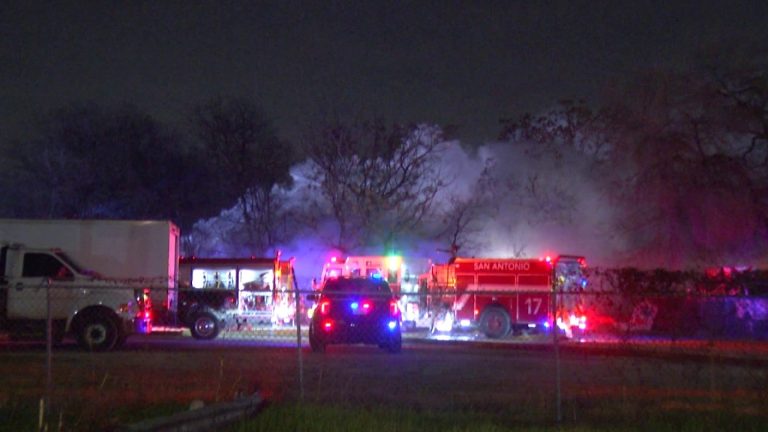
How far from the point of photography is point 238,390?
1276cm

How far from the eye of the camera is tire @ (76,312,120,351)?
20.5 metres

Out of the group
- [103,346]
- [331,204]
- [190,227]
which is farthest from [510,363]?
[190,227]

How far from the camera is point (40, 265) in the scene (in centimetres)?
2111

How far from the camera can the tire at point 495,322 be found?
26.5 m

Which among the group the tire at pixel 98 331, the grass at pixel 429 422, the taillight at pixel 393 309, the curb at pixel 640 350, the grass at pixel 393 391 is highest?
the taillight at pixel 393 309

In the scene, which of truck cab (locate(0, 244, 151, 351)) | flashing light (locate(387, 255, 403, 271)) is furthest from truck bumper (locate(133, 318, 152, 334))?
flashing light (locate(387, 255, 403, 271))

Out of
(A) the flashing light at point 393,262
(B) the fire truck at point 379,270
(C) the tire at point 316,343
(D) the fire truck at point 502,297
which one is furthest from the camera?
(A) the flashing light at point 393,262

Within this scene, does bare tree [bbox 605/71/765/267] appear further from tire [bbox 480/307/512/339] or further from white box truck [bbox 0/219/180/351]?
white box truck [bbox 0/219/180/351]

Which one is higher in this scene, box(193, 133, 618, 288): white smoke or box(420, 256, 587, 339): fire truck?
box(193, 133, 618, 288): white smoke

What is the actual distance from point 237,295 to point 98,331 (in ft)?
19.2

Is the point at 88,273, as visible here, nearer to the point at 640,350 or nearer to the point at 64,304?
the point at 64,304

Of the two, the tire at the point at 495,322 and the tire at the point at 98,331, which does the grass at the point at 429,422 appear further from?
the tire at the point at 495,322

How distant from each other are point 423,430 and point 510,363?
8099 mm

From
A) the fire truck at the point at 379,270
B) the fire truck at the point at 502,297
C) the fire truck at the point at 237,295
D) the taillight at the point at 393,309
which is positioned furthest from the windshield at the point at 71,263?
the fire truck at the point at 502,297
